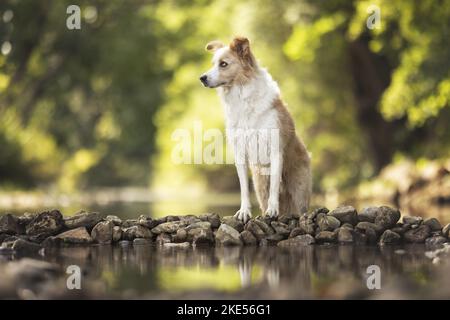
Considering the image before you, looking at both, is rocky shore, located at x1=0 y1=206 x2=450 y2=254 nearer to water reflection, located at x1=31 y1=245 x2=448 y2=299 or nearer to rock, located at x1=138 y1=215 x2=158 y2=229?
rock, located at x1=138 y1=215 x2=158 y2=229

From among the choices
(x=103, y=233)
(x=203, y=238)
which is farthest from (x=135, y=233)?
(x=203, y=238)

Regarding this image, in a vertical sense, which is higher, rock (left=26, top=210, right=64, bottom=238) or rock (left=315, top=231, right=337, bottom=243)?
rock (left=26, top=210, right=64, bottom=238)

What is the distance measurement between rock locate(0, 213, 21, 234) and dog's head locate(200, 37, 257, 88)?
2.64 m

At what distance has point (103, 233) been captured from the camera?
26.3 feet

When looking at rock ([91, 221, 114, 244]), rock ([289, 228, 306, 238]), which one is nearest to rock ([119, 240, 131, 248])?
rock ([91, 221, 114, 244])

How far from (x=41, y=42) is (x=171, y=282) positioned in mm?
20854

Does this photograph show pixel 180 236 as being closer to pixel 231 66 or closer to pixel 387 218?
pixel 231 66

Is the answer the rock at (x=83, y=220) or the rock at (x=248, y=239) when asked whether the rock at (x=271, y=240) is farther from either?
the rock at (x=83, y=220)

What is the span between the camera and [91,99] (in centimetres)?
3506

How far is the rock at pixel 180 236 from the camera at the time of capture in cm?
796

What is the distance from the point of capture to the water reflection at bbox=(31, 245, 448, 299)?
196 inches

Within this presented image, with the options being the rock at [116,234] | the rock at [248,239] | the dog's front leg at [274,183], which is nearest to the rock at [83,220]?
the rock at [116,234]
